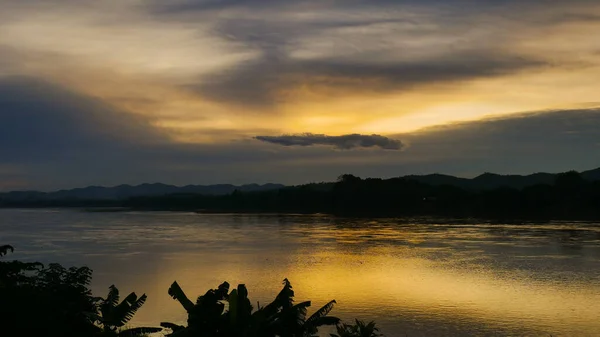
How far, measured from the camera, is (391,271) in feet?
126

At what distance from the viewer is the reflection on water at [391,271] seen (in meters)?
24.7

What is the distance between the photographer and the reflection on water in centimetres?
2472

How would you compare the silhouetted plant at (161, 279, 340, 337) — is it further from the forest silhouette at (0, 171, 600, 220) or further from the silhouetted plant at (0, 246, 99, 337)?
the forest silhouette at (0, 171, 600, 220)

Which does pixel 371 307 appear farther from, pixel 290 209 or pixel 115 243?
pixel 290 209

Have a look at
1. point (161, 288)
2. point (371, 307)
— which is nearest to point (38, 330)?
point (371, 307)

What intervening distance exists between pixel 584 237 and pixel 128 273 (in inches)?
1711

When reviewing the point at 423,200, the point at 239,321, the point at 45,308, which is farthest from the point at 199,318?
the point at 423,200

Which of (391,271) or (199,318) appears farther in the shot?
(391,271)

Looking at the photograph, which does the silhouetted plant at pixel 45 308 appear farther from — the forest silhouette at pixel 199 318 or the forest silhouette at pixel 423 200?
the forest silhouette at pixel 423 200

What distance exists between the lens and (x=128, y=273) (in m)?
38.2

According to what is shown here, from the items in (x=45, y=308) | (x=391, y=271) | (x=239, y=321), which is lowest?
(x=391, y=271)

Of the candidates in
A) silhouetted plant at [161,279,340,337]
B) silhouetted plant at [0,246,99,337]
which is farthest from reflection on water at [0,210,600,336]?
silhouetted plant at [161,279,340,337]

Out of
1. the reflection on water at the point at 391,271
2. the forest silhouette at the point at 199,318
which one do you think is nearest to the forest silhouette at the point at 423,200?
the reflection on water at the point at 391,271

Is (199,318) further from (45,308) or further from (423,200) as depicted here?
(423,200)
